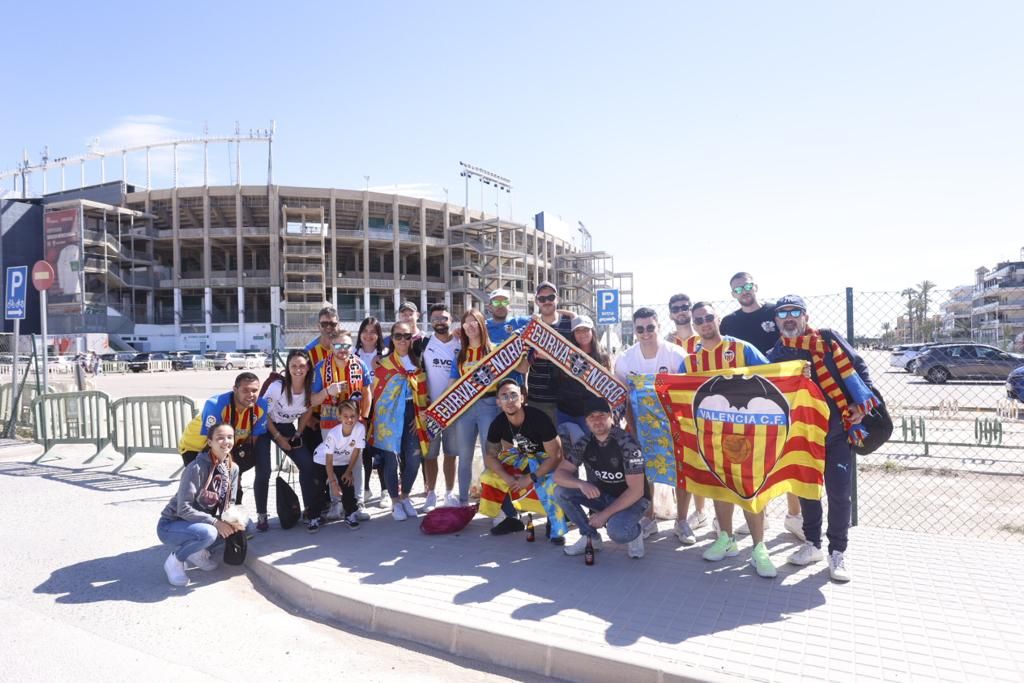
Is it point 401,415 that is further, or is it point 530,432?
point 401,415

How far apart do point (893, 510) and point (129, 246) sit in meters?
73.6

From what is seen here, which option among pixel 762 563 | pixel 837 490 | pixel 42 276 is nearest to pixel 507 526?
pixel 762 563

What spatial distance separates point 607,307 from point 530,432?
8.19m

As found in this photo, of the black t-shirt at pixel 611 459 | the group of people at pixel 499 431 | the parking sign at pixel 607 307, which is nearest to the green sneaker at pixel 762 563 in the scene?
the group of people at pixel 499 431

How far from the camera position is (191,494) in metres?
5.09

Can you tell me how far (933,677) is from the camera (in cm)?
328

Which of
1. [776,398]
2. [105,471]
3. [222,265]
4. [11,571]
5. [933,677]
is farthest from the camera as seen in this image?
[222,265]

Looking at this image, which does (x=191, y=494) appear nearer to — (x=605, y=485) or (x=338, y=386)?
(x=338, y=386)

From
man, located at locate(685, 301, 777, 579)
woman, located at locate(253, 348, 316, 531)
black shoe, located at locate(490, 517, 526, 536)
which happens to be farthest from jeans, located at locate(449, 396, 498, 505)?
man, located at locate(685, 301, 777, 579)

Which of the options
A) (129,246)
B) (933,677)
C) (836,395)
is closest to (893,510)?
(836,395)

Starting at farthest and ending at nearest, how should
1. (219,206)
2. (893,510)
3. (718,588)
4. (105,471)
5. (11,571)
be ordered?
(219,206)
(105,471)
(893,510)
(11,571)
(718,588)

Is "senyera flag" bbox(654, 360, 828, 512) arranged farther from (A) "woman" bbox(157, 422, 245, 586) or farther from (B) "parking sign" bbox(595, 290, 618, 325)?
(B) "parking sign" bbox(595, 290, 618, 325)

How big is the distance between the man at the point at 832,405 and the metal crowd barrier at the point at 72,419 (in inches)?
387

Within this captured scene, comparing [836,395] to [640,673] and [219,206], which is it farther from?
[219,206]
